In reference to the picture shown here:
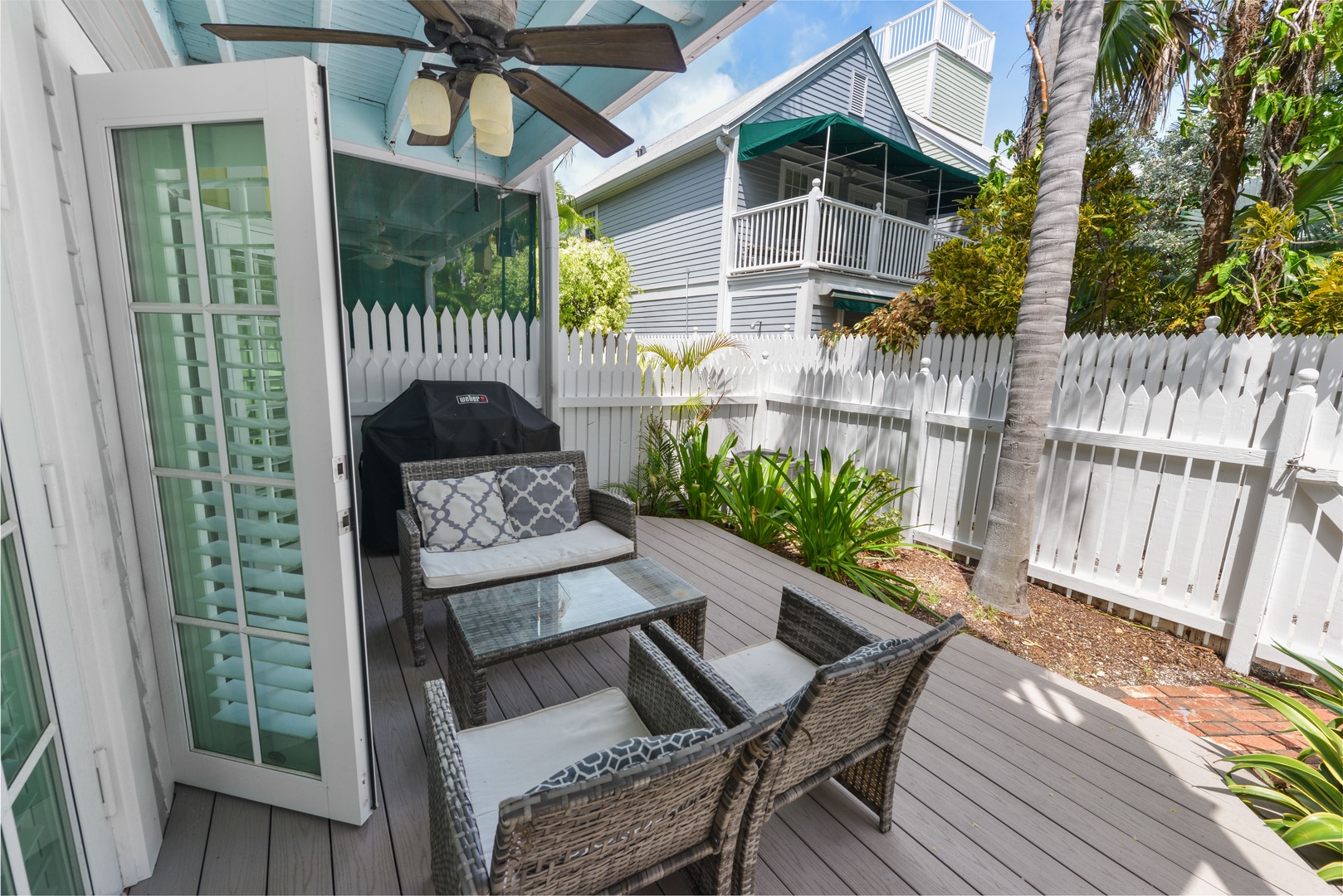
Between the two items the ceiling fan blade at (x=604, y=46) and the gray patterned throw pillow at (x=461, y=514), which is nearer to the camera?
the ceiling fan blade at (x=604, y=46)

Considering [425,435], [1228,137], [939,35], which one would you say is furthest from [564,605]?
[939,35]

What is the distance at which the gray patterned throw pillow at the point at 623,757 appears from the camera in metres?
1.01

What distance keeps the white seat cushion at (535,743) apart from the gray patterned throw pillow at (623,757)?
1.34 feet

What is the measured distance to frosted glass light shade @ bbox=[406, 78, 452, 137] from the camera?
7.22 feet

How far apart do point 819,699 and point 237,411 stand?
166cm

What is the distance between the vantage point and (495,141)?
2314mm

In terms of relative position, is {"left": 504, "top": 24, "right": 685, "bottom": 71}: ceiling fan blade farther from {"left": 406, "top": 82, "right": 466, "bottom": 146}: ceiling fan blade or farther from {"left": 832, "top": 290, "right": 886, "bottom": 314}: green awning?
{"left": 832, "top": 290, "right": 886, "bottom": 314}: green awning

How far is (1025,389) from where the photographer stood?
3.15m

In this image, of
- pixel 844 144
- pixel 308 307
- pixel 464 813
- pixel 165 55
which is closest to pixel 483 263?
pixel 165 55

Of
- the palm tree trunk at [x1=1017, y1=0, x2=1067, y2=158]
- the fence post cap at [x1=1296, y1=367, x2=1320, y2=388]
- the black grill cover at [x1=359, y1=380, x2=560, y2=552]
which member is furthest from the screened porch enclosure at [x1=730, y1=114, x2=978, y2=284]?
the fence post cap at [x1=1296, y1=367, x2=1320, y2=388]

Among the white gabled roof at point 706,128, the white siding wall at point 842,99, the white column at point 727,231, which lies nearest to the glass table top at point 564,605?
the white column at point 727,231

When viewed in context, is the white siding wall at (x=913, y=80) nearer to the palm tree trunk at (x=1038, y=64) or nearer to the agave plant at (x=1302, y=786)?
the palm tree trunk at (x=1038, y=64)

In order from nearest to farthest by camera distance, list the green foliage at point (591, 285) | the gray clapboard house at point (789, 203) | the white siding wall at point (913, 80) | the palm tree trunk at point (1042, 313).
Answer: the palm tree trunk at point (1042, 313) → the gray clapboard house at point (789, 203) → the green foliage at point (591, 285) → the white siding wall at point (913, 80)

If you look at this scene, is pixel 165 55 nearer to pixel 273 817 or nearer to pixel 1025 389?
pixel 273 817
